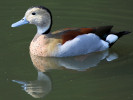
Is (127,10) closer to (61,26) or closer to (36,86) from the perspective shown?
(61,26)

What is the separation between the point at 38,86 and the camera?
27.2ft

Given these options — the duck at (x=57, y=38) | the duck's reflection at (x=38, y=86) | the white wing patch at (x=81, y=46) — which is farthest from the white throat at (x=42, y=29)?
the duck's reflection at (x=38, y=86)

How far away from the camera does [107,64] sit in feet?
30.5

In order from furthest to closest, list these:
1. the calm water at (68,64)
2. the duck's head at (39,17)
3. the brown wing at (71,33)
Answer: the duck's head at (39,17) → the brown wing at (71,33) → the calm water at (68,64)

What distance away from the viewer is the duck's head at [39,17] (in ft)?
32.0

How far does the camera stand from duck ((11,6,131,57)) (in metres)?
9.66

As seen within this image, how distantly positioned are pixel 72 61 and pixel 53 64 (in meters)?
0.52

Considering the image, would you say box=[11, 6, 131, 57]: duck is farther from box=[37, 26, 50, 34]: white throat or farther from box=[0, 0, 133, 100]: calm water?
box=[0, 0, 133, 100]: calm water

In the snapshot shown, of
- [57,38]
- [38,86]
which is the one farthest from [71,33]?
[38,86]

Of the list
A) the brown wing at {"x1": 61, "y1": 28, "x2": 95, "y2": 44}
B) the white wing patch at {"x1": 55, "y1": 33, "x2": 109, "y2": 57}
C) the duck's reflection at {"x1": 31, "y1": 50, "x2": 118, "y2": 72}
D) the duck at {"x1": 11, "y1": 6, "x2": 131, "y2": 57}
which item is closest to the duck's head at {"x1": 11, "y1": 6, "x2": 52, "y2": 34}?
the duck at {"x1": 11, "y1": 6, "x2": 131, "y2": 57}

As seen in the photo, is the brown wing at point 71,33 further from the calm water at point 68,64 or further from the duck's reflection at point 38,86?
the duck's reflection at point 38,86

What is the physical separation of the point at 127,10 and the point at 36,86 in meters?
5.62

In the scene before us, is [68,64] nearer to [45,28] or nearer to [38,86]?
[45,28]

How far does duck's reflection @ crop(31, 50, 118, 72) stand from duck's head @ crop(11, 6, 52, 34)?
81cm
